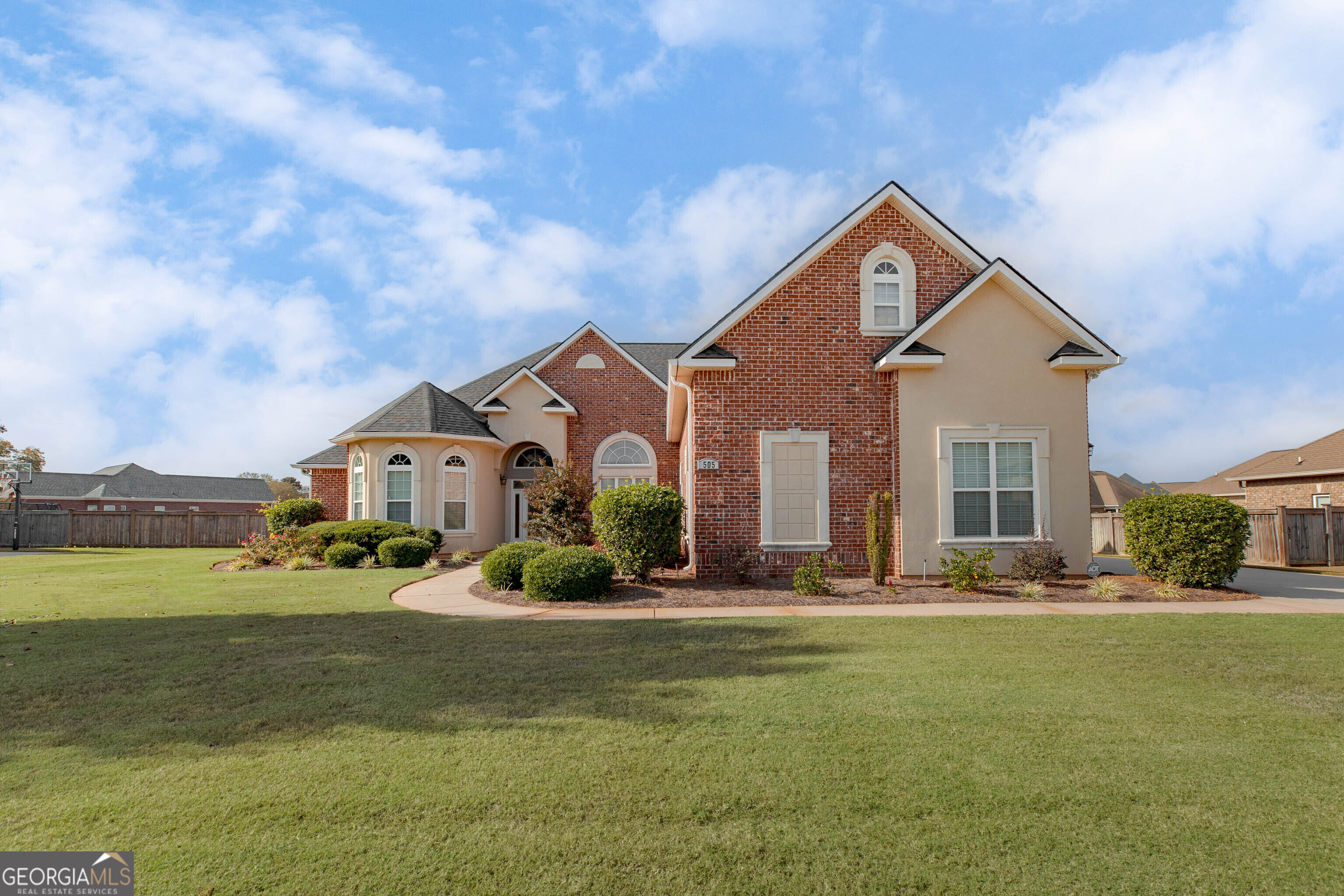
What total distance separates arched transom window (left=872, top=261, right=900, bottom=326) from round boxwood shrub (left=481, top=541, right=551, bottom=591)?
7652mm

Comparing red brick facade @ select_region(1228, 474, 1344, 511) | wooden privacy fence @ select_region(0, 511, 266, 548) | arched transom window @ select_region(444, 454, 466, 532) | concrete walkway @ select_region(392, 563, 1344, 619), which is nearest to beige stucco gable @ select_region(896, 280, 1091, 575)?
concrete walkway @ select_region(392, 563, 1344, 619)

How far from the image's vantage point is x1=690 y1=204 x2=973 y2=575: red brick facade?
43.7 feet

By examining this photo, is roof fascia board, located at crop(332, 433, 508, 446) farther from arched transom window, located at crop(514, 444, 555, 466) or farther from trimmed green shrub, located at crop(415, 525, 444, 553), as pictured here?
arched transom window, located at crop(514, 444, 555, 466)

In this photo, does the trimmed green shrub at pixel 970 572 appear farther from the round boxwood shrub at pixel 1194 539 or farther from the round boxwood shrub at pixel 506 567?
the round boxwood shrub at pixel 506 567

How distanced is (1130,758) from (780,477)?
913 cm

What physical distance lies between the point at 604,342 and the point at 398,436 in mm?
7381

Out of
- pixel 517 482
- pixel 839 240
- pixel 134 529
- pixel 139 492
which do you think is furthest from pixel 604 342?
pixel 139 492

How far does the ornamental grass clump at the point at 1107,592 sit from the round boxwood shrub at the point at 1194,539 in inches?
39.2

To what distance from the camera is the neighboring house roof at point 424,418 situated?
67.1 ft

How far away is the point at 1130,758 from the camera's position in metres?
4.44

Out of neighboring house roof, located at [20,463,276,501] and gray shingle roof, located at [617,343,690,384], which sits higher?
gray shingle roof, located at [617,343,690,384]

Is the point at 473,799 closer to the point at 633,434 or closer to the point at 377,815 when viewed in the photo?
the point at 377,815

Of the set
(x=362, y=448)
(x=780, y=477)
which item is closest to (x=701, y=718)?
(x=780, y=477)

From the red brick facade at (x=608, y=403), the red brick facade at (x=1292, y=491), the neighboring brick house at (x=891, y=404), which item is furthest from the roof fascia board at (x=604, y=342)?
the red brick facade at (x=1292, y=491)
